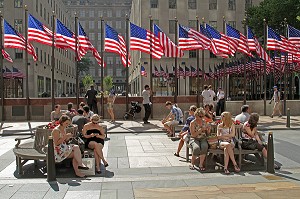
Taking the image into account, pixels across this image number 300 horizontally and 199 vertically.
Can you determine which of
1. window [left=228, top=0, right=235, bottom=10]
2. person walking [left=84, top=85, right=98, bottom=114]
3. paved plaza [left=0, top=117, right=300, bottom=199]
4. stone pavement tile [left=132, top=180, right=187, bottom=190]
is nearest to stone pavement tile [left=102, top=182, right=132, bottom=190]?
paved plaza [left=0, top=117, right=300, bottom=199]

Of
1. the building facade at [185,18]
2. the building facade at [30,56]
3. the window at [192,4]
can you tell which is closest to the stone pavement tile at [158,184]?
the building facade at [30,56]

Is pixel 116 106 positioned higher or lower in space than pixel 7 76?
lower

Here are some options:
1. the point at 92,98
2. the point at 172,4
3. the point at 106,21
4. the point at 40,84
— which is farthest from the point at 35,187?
the point at 106,21

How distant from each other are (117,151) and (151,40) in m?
9.84

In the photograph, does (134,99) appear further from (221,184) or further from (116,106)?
(221,184)

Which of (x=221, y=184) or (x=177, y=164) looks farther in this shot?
(x=177, y=164)

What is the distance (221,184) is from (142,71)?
36775 mm

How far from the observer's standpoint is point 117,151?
10906 mm

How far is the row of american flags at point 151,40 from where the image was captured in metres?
18.7

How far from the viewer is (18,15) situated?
47094 mm

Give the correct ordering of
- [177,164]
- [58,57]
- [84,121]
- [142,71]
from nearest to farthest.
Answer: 1. [177,164]
2. [84,121]
3. [142,71]
4. [58,57]

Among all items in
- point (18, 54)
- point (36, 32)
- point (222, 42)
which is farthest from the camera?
point (18, 54)

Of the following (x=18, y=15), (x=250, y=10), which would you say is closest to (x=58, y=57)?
(x=18, y=15)

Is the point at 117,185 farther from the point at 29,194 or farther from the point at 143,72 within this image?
the point at 143,72
